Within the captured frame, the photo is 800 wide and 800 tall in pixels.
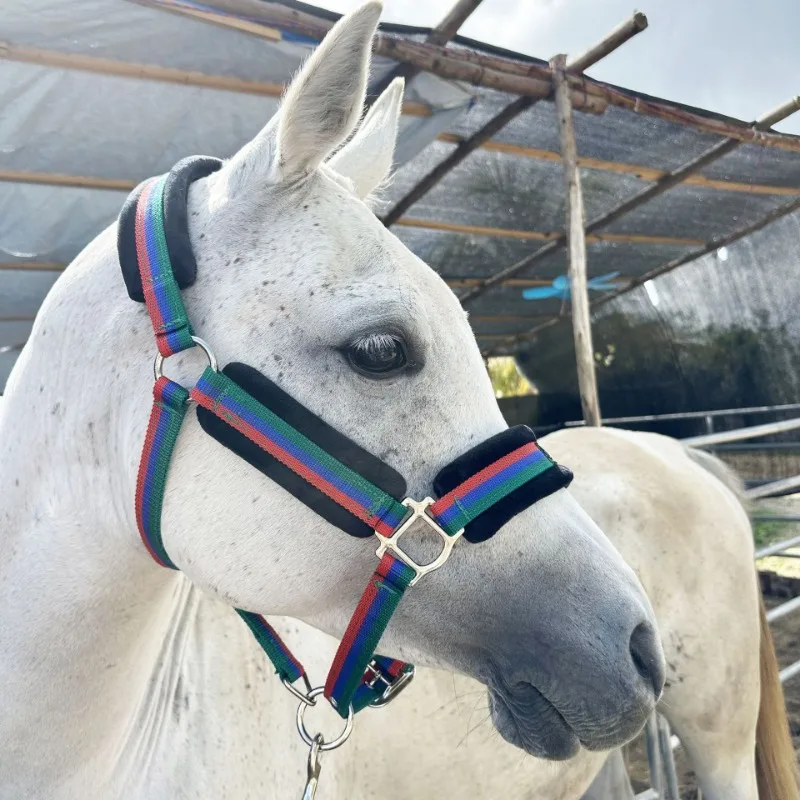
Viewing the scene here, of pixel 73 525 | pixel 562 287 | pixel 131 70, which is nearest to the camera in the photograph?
pixel 73 525

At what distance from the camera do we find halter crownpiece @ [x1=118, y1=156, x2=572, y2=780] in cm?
89

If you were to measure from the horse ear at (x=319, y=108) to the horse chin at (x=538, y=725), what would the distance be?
84 cm

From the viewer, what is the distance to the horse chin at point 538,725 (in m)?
0.91

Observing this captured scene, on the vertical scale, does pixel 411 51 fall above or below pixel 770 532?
above

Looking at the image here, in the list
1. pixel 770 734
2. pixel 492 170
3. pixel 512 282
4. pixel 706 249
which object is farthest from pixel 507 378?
pixel 770 734

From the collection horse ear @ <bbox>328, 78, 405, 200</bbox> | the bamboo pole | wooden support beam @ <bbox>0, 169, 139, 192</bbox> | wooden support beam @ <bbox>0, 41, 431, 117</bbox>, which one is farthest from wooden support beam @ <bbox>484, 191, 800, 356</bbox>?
horse ear @ <bbox>328, 78, 405, 200</bbox>

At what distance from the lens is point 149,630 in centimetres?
112

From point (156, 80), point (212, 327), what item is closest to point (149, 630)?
point (212, 327)

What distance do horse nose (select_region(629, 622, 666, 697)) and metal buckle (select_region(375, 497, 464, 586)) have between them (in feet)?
0.96

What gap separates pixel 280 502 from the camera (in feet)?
3.01

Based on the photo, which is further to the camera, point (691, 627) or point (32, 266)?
point (32, 266)

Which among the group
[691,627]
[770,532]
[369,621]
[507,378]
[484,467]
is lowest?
[770,532]

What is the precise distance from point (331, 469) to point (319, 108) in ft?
1.72

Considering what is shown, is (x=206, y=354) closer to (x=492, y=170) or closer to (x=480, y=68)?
(x=480, y=68)
